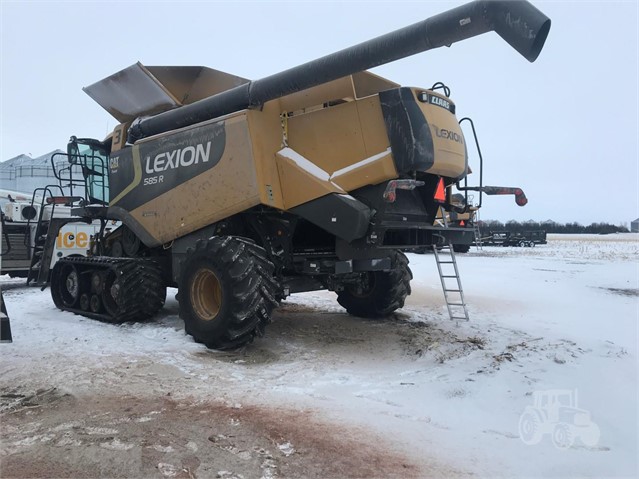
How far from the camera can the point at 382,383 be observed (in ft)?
15.6

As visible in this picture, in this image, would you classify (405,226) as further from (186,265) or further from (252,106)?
(186,265)

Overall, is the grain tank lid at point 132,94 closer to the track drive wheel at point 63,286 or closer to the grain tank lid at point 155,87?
the grain tank lid at point 155,87

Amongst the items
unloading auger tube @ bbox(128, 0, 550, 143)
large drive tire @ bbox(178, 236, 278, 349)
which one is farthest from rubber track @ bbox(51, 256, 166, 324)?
unloading auger tube @ bbox(128, 0, 550, 143)

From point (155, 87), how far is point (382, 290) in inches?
185

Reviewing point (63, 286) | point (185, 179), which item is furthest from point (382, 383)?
point (63, 286)

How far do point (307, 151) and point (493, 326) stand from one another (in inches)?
146

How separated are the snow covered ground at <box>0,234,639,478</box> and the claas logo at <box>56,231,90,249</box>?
4513mm

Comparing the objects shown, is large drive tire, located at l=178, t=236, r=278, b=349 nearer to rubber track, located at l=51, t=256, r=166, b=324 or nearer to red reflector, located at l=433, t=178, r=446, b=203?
rubber track, located at l=51, t=256, r=166, b=324

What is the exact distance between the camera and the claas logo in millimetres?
12336

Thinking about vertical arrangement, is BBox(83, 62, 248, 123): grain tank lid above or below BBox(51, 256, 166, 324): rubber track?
above

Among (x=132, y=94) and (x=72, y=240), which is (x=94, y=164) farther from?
(x=72, y=240)

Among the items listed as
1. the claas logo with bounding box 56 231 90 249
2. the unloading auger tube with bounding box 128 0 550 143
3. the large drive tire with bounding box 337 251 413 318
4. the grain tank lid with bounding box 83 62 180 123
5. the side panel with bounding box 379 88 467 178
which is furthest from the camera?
the claas logo with bounding box 56 231 90 249

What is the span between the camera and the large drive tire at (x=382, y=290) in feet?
26.1

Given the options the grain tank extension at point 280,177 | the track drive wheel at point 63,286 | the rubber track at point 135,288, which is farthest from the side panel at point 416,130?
the track drive wheel at point 63,286
